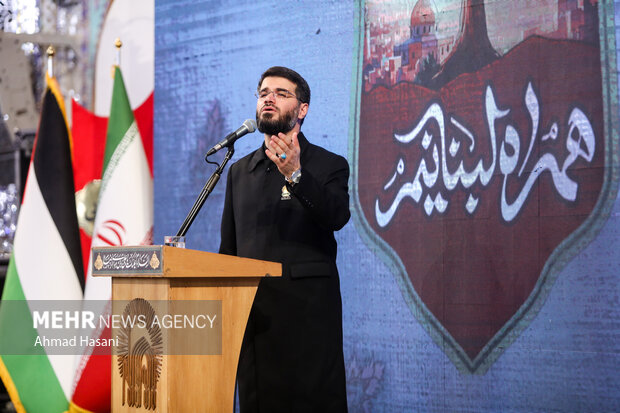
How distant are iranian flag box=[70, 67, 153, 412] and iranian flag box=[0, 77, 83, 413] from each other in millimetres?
153

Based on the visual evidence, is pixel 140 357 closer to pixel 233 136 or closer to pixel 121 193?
pixel 233 136

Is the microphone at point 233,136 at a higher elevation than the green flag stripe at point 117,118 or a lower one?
lower

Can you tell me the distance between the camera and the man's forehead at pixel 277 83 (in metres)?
2.41

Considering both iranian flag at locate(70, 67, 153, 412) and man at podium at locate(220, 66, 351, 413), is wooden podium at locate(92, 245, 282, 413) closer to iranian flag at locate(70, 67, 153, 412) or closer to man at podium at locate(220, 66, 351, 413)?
man at podium at locate(220, 66, 351, 413)

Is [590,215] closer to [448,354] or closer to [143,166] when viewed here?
[448,354]

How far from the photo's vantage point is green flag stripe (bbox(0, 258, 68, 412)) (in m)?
3.97

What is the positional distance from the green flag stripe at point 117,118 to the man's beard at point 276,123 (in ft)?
6.81

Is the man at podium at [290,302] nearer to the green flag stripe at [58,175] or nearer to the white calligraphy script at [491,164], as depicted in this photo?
the white calligraphy script at [491,164]

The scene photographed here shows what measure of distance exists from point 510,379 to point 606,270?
2.06 feet

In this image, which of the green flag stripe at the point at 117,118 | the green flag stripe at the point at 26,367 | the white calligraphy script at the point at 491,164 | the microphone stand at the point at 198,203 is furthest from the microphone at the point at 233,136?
the green flag stripe at the point at 26,367

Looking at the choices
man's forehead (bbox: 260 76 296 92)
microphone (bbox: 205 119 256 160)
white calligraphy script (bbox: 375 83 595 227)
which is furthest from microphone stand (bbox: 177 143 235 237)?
white calligraphy script (bbox: 375 83 595 227)

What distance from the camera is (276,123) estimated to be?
7.82 feet

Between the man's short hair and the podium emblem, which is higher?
the man's short hair

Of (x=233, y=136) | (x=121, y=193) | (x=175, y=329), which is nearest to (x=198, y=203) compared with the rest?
(x=233, y=136)
